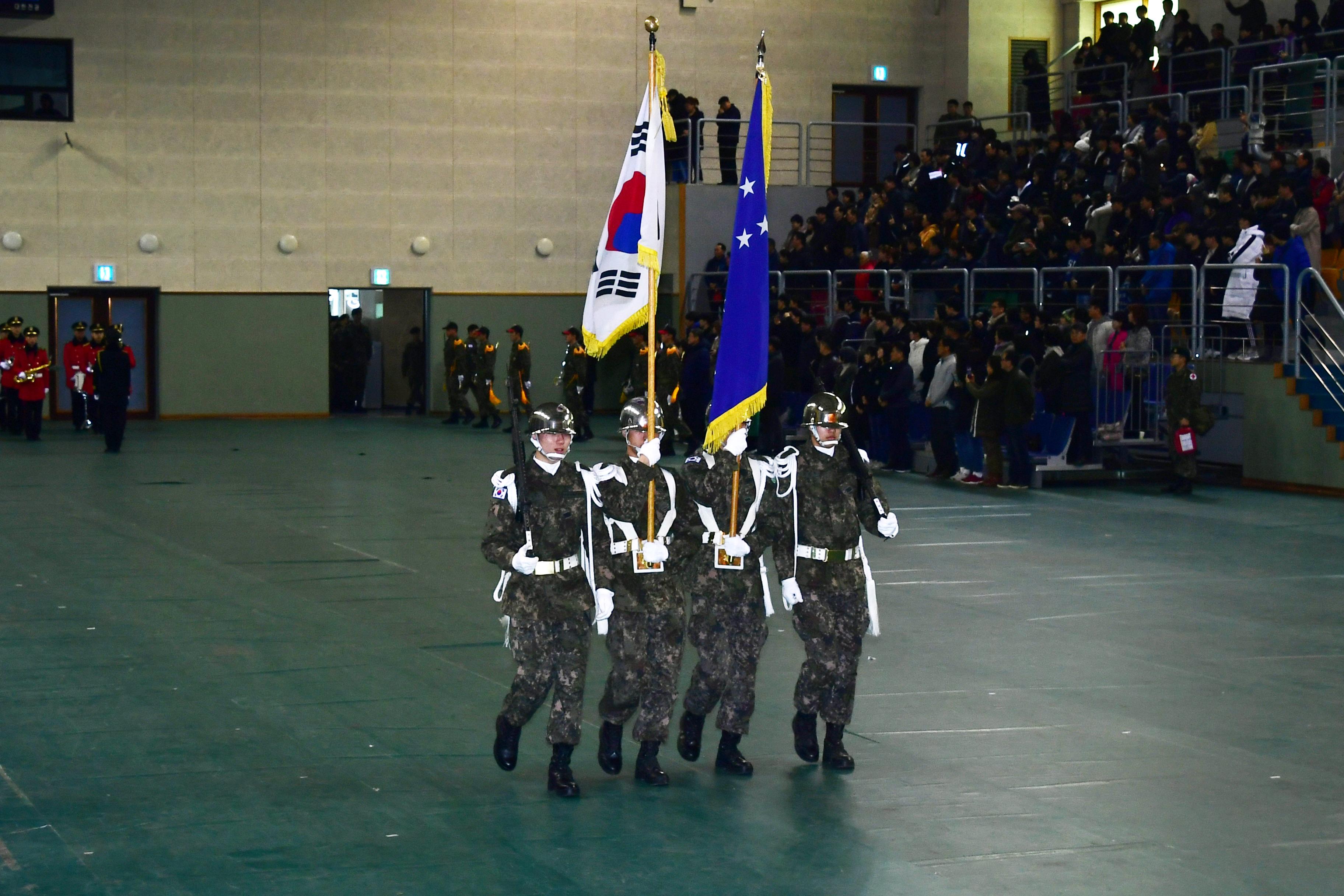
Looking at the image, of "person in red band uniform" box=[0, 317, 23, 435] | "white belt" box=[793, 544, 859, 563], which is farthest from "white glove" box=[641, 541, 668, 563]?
"person in red band uniform" box=[0, 317, 23, 435]

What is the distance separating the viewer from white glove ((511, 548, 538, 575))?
26.0 feet

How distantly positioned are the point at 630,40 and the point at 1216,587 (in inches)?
955

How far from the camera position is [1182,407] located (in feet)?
69.2

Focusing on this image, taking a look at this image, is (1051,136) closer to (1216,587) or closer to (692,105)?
(692,105)

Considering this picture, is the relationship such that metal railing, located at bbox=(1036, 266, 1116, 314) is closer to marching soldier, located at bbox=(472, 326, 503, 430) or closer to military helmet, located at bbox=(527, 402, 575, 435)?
marching soldier, located at bbox=(472, 326, 503, 430)

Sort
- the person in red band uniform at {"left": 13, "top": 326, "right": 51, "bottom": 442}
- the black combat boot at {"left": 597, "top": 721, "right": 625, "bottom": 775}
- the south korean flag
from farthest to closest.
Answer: the person in red band uniform at {"left": 13, "top": 326, "right": 51, "bottom": 442}
the south korean flag
the black combat boot at {"left": 597, "top": 721, "right": 625, "bottom": 775}

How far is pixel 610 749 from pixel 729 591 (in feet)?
3.19

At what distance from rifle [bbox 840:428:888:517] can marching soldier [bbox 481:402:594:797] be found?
143 centimetres

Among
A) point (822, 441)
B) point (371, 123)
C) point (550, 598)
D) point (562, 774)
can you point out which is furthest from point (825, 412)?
point (371, 123)

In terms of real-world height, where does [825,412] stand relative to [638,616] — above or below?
above

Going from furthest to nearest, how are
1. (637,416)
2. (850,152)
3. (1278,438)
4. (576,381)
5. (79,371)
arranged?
1. (850,152)
2. (79,371)
3. (576,381)
4. (1278,438)
5. (637,416)

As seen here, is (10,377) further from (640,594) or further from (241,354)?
(640,594)

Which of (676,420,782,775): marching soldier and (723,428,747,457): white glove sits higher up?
(723,428,747,457): white glove

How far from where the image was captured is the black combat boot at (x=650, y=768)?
8320 mm
